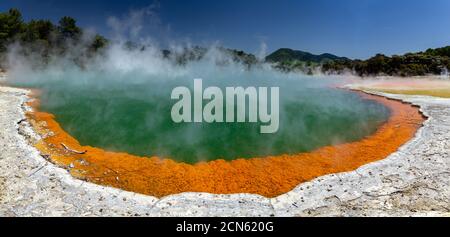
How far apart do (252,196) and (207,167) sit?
3.43m

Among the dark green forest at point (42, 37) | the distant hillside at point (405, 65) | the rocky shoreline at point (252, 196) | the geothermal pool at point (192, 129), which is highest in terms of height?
the dark green forest at point (42, 37)

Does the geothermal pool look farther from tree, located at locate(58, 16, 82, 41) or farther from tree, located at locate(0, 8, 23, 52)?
tree, located at locate(58, 16, 82, 41)

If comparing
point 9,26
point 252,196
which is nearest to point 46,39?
point 9,26

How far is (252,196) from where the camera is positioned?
9.85 metres

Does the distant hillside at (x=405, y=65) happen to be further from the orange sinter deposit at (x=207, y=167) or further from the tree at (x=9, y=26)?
the tree at (x=9, y=26)

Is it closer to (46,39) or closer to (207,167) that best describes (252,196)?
(207,167)

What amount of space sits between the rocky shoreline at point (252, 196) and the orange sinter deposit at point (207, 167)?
79 cm

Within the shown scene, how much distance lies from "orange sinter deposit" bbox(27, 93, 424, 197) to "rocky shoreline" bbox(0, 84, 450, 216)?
0.79 metres

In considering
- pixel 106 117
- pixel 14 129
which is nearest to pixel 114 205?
pixel 14 129

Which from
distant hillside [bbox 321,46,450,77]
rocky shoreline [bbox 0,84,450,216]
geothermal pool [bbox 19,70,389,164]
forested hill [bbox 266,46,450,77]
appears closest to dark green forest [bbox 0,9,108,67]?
geothermal pool [bbox 19,70,389,164]

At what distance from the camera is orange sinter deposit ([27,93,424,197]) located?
1085 centimetres

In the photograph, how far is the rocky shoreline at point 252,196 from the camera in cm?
862

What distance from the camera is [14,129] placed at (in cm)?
1501

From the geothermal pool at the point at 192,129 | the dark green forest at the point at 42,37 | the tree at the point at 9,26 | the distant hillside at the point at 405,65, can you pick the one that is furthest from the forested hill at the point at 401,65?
the tree at the point at 9,26
